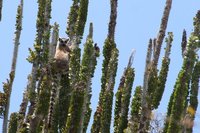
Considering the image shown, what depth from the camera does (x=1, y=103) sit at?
44.4 meters

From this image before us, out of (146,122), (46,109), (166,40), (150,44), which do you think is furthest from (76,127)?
(166,40)

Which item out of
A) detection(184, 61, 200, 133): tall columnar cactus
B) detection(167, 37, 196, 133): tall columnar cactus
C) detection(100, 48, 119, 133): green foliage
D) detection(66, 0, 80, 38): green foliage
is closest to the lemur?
detection(100, 48, 119, 133): green foliage

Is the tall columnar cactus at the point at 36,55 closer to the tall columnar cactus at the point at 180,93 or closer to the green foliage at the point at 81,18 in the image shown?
the green foliage at the point at 81,18

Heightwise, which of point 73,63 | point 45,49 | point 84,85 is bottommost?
point 84,85

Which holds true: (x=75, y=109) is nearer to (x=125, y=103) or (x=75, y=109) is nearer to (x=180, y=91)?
(x=125, y=103)

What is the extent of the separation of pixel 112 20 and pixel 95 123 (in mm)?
10695

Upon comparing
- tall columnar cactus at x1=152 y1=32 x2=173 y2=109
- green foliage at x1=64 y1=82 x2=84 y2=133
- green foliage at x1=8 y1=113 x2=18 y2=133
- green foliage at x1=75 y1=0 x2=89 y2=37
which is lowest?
green foliage at x1=64 y1=82 x2=84 y2=133

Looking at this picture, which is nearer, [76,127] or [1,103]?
[76,127]

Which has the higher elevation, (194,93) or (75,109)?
(194,93)

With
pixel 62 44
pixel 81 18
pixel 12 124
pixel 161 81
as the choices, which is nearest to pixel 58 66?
pixel 62 44

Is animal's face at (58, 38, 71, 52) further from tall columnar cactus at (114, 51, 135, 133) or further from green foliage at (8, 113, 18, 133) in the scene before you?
green foliage at (8, 113, 18, 133)

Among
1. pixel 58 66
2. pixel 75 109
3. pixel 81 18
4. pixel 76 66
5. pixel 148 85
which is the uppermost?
pixel 81 18

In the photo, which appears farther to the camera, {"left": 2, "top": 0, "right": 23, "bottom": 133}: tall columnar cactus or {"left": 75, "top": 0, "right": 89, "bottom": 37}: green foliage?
{"left": 75, "top": 0, "right": 89, "bottom": 37}: green foliage

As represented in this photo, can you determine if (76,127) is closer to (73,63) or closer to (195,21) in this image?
(73,63)
